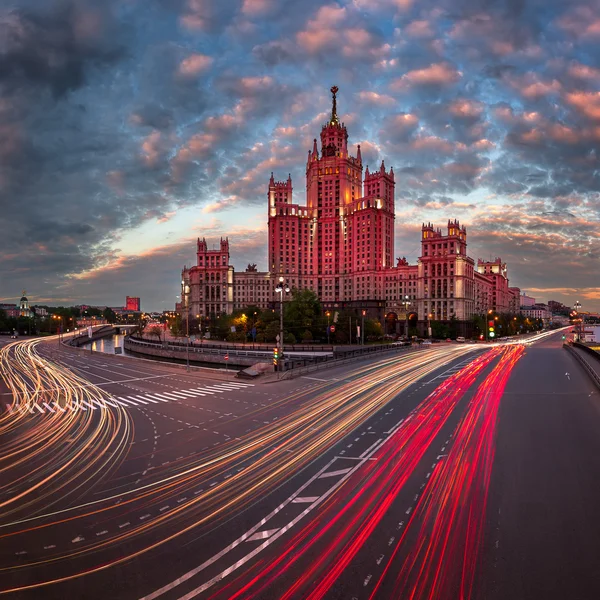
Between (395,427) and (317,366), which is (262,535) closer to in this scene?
(395,427)

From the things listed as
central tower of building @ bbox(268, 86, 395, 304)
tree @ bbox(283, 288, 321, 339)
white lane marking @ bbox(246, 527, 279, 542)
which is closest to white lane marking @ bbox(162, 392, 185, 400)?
white lane marking @ bbox(246, 527, 279, 542)

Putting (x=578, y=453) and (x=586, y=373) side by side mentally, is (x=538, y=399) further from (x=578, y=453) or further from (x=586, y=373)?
(x=586, y=373)

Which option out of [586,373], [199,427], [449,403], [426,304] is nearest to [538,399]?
[449,403]

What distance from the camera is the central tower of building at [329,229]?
161m

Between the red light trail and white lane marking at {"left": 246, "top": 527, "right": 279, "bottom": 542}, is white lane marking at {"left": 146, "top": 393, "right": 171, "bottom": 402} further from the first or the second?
white lane marking at {"left": 246, "top": 527, "right": 279, "bottom": 542}

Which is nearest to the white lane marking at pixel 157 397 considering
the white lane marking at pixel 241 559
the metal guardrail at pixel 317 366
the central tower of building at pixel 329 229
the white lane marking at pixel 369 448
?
the metal guardrail at pixel 317 366

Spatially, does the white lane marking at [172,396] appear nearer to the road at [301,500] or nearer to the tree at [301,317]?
the road at [301,500]

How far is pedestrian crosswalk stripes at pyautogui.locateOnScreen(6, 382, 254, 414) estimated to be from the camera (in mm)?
29000

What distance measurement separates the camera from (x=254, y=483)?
A: 14.5 metres

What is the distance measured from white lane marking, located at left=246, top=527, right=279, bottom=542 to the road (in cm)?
5

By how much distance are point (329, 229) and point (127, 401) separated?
144 meters

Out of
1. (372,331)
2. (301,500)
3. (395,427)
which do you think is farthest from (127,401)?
(372,331)

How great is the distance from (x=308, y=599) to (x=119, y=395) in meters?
Answer: 29.2

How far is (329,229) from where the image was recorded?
16875 centimetres
